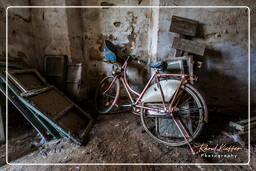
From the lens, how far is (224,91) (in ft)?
7.22

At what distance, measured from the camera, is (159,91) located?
1.76 metres

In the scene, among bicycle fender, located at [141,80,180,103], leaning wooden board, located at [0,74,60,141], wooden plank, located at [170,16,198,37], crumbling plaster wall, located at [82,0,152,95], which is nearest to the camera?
leaning wooden board, located at [0,74,60,141]

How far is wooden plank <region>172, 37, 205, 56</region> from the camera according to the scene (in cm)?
197

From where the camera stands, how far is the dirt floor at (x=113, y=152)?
4.61 ft

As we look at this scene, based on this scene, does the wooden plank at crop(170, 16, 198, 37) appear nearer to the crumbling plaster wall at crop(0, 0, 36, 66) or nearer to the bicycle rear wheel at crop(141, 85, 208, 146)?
the bicycle rear wheel at crop(141, 85, 208, 146)

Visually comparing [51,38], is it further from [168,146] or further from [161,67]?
[168,146]

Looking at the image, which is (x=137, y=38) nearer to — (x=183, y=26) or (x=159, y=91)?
(x=183, y=26)

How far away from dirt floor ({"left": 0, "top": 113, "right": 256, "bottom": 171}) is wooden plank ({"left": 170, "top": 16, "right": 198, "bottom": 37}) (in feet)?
4.89

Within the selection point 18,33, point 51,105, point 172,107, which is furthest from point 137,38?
point 18,33

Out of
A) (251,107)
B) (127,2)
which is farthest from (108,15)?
(251,107)

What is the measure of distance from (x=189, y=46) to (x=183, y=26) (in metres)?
0.32

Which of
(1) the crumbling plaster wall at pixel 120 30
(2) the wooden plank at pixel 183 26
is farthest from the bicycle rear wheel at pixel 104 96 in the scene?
(2) the wooden plank at pixel 183 26

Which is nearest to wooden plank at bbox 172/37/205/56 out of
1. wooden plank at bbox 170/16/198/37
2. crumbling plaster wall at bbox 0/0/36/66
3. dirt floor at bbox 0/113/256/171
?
wooden plank at bbox 170/16/198/37

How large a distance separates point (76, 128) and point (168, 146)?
4.03 ft
